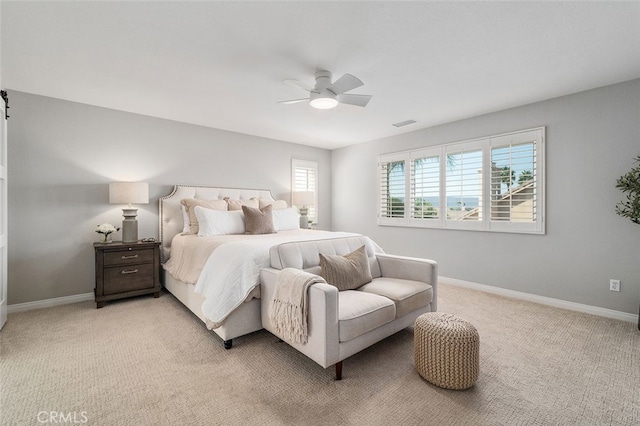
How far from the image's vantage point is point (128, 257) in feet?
12.0

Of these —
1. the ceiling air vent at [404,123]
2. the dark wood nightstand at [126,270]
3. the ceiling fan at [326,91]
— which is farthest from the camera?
the ceiling air vent at [404,123]

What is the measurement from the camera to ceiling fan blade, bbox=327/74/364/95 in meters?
2.48

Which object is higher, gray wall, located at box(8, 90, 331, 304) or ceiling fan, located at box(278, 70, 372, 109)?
ceiling fan, located at box(278, 70, 372, 109)

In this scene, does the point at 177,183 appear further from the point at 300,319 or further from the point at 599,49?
the point at 599,49

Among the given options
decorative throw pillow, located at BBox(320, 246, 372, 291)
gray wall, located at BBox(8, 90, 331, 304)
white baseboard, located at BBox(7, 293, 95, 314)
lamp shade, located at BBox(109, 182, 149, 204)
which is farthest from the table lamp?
decorative throw pillow, located at BBox(320, 246, 372, 291)

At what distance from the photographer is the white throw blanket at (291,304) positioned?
6.76 feet

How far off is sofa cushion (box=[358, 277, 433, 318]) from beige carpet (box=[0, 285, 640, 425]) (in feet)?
1.19

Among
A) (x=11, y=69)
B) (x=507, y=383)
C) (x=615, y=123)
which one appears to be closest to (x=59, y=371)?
(x=11, y=69)

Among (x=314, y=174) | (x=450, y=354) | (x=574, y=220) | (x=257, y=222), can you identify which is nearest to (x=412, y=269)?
(x=450, y=354)

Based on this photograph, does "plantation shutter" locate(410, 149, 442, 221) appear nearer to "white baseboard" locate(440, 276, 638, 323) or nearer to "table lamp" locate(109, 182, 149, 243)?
"white baseboard" locate(440, 276, 638, 323)

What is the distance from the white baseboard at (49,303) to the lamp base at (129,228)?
89cm

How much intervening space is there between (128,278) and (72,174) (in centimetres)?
150

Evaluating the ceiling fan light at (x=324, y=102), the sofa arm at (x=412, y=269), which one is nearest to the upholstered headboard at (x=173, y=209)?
the ceiling fan light at (x=324, y=102)

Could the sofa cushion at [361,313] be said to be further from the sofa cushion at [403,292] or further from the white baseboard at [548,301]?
the white baseboard at [548,301]
